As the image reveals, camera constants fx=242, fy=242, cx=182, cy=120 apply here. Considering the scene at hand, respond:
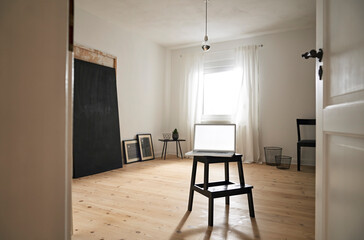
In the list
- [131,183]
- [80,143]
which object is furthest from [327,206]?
[80,143]

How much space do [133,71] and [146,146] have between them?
1562mm

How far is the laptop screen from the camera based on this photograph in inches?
76.5

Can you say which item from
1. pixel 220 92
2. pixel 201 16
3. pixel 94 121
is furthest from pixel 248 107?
pixel 94 121

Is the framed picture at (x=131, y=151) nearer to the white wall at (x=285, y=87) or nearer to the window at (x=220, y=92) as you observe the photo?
the window at (x=220, y=92)

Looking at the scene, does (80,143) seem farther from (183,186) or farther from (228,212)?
(228,212)

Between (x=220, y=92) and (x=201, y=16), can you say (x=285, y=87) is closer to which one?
(x=220, y=92)

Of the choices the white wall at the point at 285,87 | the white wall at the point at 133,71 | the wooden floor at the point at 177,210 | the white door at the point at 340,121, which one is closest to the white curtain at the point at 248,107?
the white wall at the point at 285,87

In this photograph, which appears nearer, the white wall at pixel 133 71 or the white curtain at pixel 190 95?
the white wall at pixel 133 71

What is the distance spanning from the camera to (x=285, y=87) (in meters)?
4.69

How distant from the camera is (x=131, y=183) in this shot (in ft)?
10.1

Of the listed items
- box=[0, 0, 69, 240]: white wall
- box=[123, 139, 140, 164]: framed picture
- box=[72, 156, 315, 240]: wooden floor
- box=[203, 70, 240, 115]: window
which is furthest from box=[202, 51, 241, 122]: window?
box=[0, 0, 69, 240]: white wall

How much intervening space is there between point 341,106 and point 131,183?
8.94 ft

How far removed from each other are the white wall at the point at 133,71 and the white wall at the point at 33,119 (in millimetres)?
3764

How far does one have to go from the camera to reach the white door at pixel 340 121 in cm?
65
